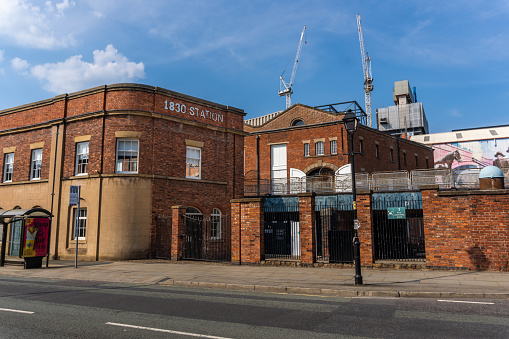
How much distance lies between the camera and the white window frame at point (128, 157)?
805 inches

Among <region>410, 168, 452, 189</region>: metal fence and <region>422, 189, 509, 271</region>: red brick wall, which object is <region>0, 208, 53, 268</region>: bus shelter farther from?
<region>410, 168, 452, 189</region>: metal fence

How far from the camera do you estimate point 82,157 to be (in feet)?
70.3

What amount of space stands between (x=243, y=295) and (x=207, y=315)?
260 cm

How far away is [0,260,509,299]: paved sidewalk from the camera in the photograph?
32.8ft

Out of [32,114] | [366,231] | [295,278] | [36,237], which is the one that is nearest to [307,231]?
[366,231]

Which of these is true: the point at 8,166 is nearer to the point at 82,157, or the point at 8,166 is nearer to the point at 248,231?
the point at 82,157

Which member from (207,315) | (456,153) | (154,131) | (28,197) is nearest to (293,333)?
(207,315)

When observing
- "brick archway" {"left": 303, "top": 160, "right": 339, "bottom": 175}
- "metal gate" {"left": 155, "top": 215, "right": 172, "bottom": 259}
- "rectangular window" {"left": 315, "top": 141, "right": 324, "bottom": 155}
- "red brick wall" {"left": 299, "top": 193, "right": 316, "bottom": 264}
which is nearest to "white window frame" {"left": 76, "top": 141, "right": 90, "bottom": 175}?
"metal gate" {"left": 155, "top": 215, "right": 172, "bottom": 259}

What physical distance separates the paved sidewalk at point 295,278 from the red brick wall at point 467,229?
1.91ft

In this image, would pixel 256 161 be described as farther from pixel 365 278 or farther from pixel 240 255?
pixel 365 278

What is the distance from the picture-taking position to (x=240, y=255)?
16734 millimetres

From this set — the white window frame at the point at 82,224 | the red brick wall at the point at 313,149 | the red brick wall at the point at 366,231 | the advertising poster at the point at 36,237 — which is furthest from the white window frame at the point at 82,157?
the red brick wall at the point at 313,149

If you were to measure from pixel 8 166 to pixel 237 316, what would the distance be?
2376 centimetres

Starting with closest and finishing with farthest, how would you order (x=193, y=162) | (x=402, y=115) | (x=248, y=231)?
(x=248, y=231), (x=193, y=162), (x=402, y=115)
